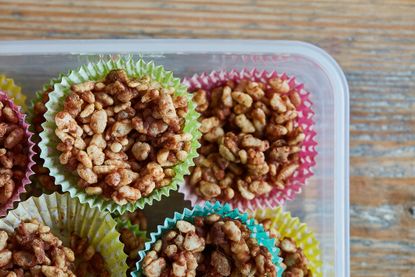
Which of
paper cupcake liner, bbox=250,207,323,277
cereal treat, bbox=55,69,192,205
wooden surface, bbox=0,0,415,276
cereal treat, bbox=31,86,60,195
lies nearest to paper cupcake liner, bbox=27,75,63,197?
cereal treat, bbox=31,86,60,195

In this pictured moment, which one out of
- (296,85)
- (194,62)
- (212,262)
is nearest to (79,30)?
(194,62)

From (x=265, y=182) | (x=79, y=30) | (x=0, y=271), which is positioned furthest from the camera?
(x=79, y=30)

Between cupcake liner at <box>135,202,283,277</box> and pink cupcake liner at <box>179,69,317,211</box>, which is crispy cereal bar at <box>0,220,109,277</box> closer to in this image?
cupcake liner at <box>135,202,283,277</box>

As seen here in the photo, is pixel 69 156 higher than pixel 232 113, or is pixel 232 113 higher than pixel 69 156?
pixel 232 113

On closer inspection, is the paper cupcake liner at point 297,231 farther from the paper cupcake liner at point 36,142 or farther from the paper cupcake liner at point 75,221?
the paper cupcake liner at point 36,142

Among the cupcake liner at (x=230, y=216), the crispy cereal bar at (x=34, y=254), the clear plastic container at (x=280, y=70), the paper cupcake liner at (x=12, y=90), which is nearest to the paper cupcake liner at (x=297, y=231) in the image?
the clear plastic container at (x=280, y=70)

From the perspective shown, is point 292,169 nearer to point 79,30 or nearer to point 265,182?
point 265,182
